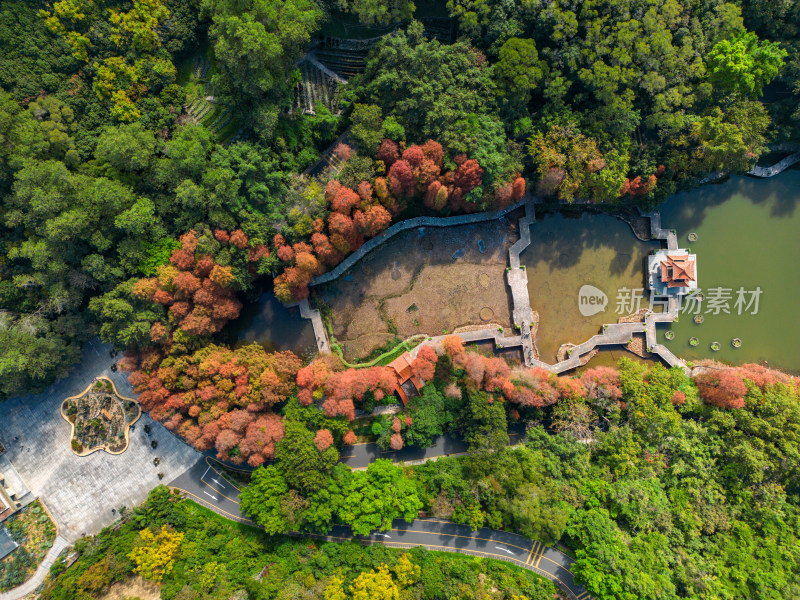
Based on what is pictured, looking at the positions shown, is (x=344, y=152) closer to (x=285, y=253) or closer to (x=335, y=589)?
(x=285, y=253)

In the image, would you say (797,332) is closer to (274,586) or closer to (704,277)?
(704,277)

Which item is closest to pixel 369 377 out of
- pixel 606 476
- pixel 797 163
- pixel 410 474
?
pixel 410 474

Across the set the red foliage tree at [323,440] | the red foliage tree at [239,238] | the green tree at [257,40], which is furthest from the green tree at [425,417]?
the green tree at [257,40]

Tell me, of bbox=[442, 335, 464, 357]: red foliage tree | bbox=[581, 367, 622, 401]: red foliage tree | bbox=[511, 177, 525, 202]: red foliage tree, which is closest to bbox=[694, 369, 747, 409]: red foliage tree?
bbox=[581, 367, 622, 401]: red foliage tree

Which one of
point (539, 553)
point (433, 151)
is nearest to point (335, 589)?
point (539, 553)

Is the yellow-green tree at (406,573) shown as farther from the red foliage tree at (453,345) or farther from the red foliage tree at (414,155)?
the red foliage tree at (414,155)

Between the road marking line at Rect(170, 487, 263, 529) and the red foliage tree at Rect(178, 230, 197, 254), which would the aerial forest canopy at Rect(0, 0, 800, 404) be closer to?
the red foliage tree at Rect(178, 230, 197, 254)
